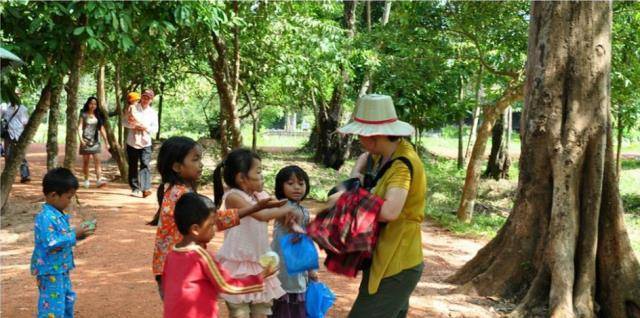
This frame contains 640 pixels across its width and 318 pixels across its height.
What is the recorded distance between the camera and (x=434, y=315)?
19.0ft

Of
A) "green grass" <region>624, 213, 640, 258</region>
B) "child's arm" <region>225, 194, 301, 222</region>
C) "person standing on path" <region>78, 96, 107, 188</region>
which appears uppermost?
"person standing on path" <region>78, 96, 107, 188</region>

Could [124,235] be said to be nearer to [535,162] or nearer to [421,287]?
[421,287]

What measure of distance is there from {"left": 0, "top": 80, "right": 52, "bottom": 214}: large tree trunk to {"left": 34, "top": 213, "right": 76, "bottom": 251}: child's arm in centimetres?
511

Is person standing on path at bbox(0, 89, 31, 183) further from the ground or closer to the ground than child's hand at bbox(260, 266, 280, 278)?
further from the ground

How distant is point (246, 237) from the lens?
14.0 feet

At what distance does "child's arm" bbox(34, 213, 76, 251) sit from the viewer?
4105 mm

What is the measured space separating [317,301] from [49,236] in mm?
1664

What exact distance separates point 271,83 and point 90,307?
1137 centimetres

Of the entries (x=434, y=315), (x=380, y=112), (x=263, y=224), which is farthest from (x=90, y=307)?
(x=380, y=112)

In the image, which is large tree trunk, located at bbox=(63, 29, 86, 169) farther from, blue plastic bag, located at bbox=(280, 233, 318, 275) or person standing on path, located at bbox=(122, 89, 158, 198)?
blue plastic bag, located at bbox=(280, 233, 318, 275)

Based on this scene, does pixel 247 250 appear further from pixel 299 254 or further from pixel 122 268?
pixel 122 268

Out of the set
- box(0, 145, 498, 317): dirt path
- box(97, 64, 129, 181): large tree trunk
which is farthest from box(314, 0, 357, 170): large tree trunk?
box(0, 145, 498, 317): dirt path

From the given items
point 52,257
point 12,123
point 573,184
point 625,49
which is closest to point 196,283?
point 52,257

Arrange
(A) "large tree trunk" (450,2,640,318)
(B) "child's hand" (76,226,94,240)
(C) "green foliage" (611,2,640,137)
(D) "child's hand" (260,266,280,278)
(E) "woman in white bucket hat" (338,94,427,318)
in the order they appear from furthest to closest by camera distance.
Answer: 1. (C) "green foliage" (611,2,640,137)
2. (A) "large tree trunk" (450,2,640,318)
3. (B) "child's hand" (76,226,94,240)
4. (E) "woman in white bucket hat" (338,94,427,318)
5. (D) "child's hand" (260,266,280,278)
